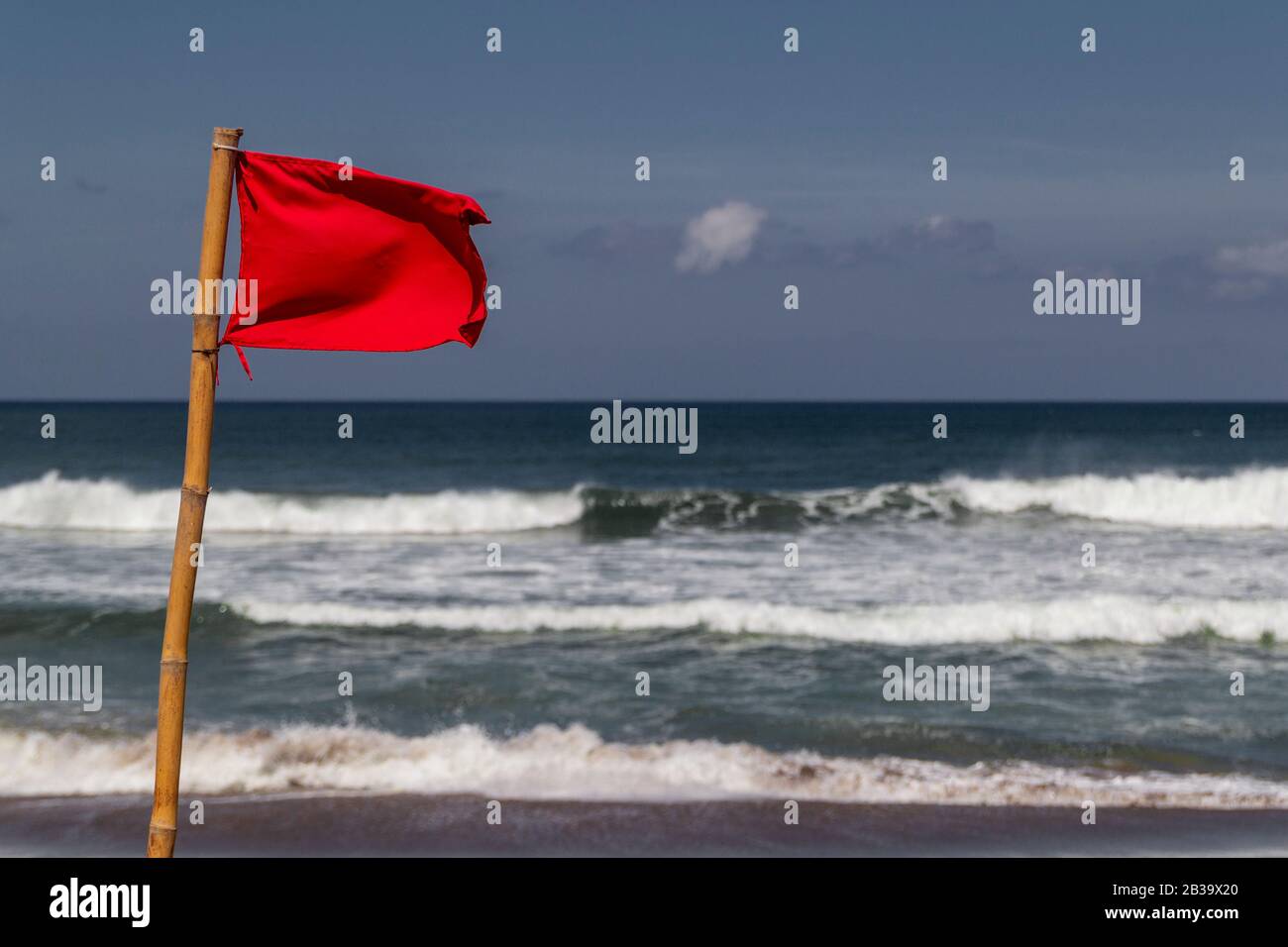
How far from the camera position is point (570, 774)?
8.90 meters

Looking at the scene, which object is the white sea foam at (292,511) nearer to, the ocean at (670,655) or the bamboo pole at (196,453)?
Answer: the ocean at (670,655)

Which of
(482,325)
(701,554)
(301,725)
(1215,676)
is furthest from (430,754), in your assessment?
(701,554)

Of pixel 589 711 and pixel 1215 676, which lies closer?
pixel 589 711

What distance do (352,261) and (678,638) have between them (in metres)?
10.2

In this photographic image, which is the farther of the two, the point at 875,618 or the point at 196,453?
the point at 875,618

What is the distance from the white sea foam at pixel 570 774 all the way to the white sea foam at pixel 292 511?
15312mm

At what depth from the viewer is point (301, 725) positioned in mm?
10180

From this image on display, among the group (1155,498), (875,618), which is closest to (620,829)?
(875,618)

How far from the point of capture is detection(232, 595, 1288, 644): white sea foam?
13703 millimetres

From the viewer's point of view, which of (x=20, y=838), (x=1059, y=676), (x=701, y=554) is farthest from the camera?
(x=701, y=554)

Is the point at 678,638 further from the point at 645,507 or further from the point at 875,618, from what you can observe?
the point at 645,507

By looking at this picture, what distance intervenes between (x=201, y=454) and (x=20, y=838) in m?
5.50

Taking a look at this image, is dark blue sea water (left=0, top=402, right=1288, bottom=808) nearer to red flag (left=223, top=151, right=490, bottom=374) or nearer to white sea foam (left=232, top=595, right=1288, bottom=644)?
white sea foam (left=232, top=595, right=1288, bottom=644)
